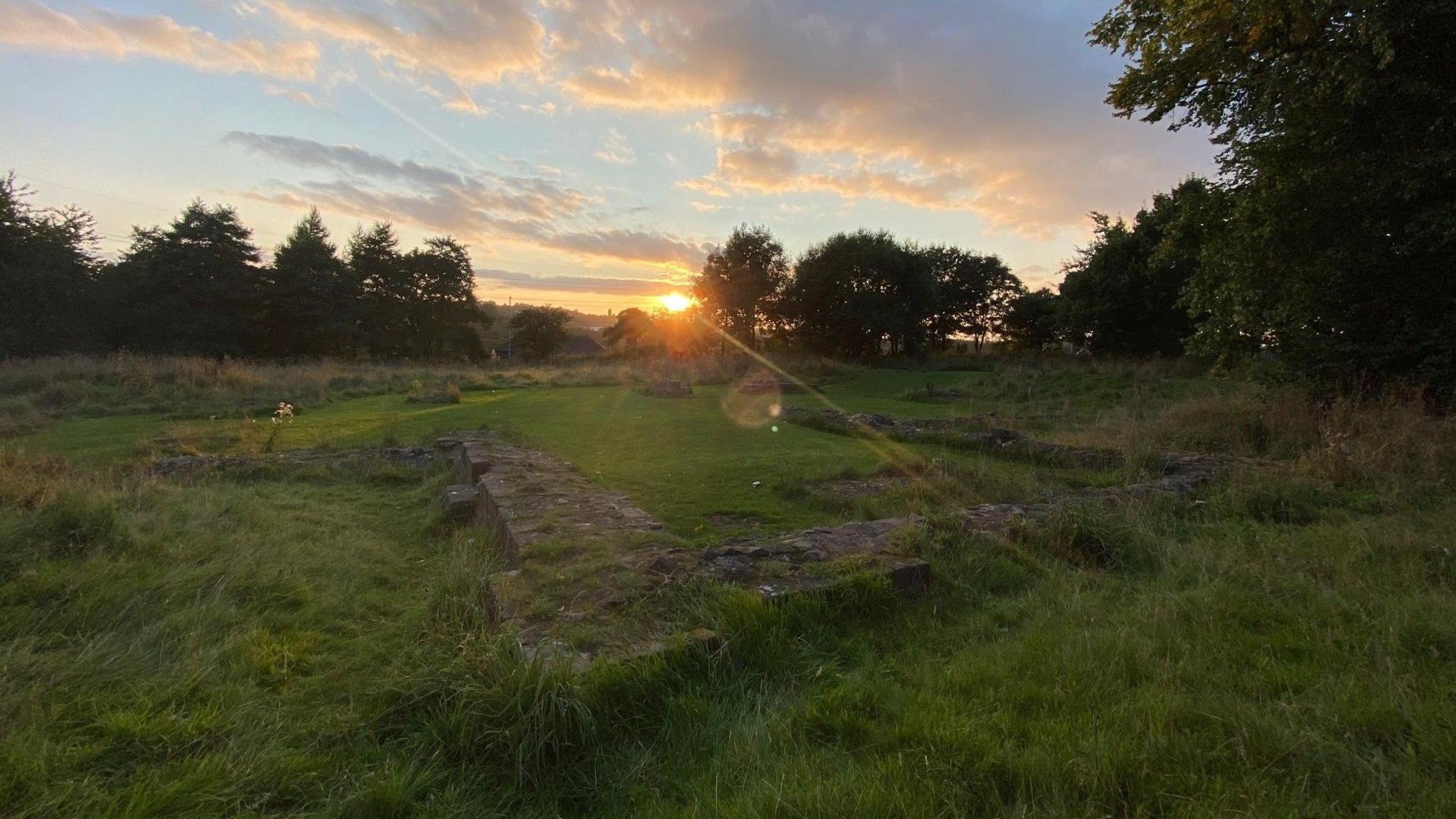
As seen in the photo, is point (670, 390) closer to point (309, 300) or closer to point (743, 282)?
point (743, 282)

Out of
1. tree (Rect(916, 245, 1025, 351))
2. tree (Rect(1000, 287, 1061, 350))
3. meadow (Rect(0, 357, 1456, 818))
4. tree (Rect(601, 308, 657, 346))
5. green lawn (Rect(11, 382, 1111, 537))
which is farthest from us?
tree (Rect(601, 308, 657, 346))

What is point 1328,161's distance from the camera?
7.94 metres

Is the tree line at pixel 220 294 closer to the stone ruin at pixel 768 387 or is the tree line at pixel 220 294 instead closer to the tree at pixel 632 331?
the tree at pixel 632 331

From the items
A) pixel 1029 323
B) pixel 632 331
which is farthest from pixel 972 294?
pixel 632 331

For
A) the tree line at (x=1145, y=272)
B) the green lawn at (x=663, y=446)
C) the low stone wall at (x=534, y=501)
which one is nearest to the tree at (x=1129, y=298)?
the tree line at (x=1145, y=272)

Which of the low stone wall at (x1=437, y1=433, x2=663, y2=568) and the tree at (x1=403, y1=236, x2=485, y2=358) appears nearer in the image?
the low stone wall at (x1=437, y1=433, x2=663, y2=568)

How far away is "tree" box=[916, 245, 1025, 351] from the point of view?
3894 cm

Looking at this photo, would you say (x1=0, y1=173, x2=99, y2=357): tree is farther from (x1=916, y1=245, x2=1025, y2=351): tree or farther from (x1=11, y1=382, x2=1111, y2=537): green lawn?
(x1=916, y1=245, x2=1025, y2=351): tree

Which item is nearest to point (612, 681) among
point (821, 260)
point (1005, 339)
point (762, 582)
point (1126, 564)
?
point (762, 582)

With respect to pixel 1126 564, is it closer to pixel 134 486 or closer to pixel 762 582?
pixel 762 582

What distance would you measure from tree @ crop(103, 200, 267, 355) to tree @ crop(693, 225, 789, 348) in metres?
23.8

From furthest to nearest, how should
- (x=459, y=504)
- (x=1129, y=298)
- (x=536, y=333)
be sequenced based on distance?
(x=536, y=333), (x=1129, y=298), (x=459, y=504)

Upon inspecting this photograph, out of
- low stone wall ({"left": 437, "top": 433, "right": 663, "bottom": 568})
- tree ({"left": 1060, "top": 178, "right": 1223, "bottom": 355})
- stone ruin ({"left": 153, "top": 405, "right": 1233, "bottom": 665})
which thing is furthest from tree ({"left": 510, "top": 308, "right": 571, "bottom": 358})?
low stone wall ({"left": 437, "top": 433, "right": 663, "bottom": 568})

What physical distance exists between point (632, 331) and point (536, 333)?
7443 millimetres
